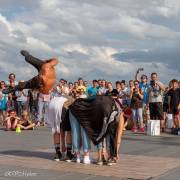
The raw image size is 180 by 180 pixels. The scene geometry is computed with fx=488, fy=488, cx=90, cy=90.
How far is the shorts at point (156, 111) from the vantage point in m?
17.0

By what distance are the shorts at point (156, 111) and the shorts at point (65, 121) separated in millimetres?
7728

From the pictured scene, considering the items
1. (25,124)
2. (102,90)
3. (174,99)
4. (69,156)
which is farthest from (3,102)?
(69,156)

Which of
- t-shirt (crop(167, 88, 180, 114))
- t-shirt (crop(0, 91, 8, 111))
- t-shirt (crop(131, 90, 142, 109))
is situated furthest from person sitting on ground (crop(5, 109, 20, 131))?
t-shirt (crop(167, 88, 180, 114))

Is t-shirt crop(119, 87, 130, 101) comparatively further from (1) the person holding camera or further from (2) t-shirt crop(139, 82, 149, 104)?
Result: (1) the person holding camera

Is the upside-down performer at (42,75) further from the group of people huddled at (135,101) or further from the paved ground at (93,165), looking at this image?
the group of people huddled at (135,101)

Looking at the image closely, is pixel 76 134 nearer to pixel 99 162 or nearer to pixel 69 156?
pixel 69 156

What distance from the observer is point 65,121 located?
9.77 meters

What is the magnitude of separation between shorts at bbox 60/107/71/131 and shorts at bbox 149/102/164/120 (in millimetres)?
7728

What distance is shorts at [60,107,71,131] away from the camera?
9.73 metres

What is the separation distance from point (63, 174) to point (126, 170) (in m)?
1.16

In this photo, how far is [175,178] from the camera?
24.7ft

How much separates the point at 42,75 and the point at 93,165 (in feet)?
6.56

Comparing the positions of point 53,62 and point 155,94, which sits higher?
point 53,62

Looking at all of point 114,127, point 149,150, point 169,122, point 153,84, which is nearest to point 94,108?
point 114,127
